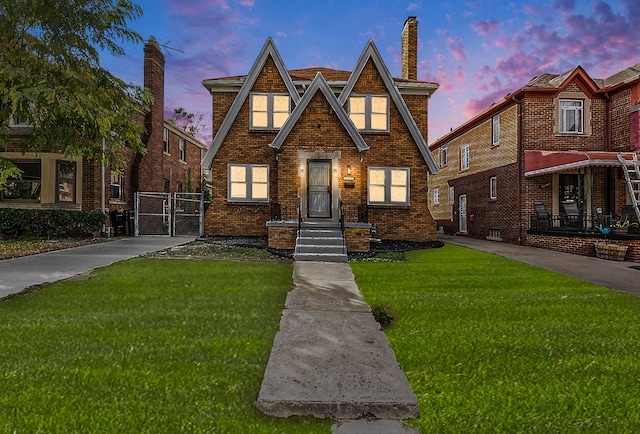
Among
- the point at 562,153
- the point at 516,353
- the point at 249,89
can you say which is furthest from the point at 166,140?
the point at 516,353

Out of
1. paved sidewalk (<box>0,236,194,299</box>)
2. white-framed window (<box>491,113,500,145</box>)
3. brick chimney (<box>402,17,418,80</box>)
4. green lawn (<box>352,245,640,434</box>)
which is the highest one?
brick chimney (<box>402,17,418,80</box>)

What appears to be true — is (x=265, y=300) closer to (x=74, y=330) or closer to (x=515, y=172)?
(x=74, y=330)

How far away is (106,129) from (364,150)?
997 cm

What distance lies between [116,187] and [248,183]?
27.7 feet

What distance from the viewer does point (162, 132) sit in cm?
2386

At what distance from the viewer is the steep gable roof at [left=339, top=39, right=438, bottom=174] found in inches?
661

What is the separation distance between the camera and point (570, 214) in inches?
663

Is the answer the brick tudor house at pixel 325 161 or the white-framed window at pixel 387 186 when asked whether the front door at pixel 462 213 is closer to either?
the brick tudor house at pixel 325 161

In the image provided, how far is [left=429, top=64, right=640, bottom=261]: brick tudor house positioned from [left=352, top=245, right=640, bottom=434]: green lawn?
30.3 ft

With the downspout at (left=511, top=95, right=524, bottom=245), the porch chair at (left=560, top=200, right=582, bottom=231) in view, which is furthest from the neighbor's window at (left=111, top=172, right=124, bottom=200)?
the porch chair at (left=560, top=200, right=582, bottom=231)

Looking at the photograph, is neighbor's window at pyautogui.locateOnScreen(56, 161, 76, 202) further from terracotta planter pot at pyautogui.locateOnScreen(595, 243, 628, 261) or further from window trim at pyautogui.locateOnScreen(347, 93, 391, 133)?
terracotta planter pot at pyautogui.locateOnScreen(595, 243, 628, 261)

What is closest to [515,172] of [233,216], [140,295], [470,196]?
[470,196]

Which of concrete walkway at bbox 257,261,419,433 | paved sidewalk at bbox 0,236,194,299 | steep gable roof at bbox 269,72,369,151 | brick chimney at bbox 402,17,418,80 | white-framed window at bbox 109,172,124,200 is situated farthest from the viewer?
white-framed window at bbox 109,172,124,200

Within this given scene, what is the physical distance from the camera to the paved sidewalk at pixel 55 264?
8.02m
